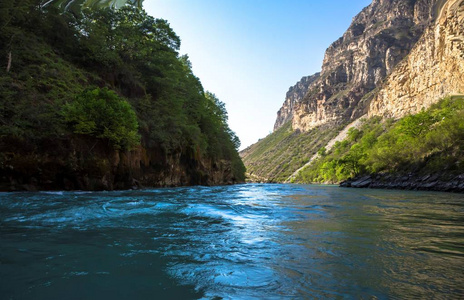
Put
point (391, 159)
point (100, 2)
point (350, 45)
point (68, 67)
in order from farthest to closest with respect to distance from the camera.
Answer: point (350, 45)
point (391, 159)
point (68, 67)
point (100, 2)

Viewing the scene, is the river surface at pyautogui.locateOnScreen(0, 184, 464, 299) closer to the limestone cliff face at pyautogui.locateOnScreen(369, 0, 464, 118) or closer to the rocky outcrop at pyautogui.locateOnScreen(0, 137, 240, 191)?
the rocky outcrop at pyautogui.locateOnScreen(0, 137, 240, 191)

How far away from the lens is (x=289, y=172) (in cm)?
14412

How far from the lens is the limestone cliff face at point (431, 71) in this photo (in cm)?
6159

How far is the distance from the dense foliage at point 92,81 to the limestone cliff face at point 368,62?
145675 millimetres

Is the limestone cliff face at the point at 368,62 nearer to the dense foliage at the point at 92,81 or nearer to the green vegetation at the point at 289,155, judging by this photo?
the green vegetation at the point at 289,155

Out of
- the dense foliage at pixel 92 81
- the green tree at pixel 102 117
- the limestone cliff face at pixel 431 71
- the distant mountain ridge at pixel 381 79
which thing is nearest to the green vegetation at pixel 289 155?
the distant mountain ridge at pixel 381 79

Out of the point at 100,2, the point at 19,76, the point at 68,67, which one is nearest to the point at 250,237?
the point at 100,2

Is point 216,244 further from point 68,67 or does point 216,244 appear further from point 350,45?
point 350,45

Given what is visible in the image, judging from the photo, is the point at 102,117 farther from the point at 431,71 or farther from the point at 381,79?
the point at 381,79

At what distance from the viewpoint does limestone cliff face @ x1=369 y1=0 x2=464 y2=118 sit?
61.6 metres

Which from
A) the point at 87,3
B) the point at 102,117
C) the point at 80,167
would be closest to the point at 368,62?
the point at 102,117

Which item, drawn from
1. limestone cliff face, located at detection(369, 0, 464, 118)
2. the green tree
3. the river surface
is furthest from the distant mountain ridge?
the river surface

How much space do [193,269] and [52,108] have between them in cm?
1548

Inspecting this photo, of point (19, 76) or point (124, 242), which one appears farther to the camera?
point (19, 76)
